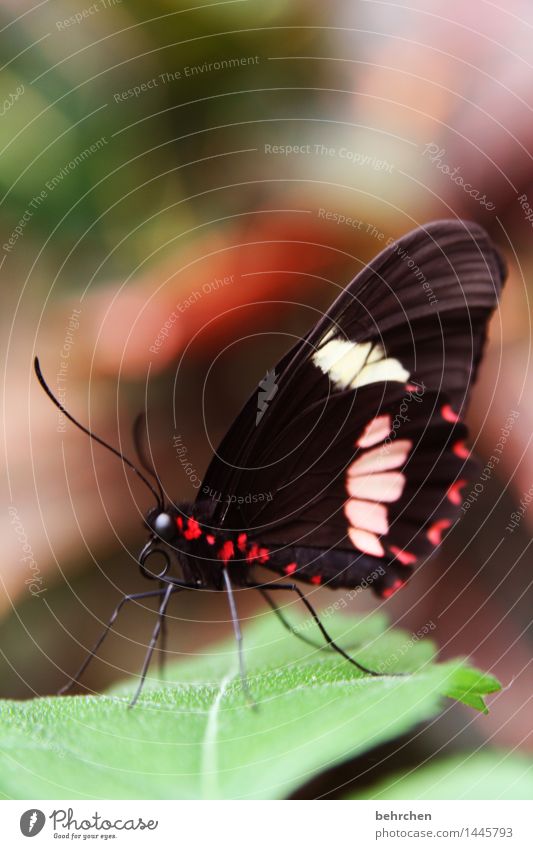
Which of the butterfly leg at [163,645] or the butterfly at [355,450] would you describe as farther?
the butterfly leg at [163,645]

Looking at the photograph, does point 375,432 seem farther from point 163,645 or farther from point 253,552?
point 163,645

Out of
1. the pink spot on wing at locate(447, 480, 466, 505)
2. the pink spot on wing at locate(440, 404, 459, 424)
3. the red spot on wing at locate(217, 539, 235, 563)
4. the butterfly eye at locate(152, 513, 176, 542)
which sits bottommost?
the red spot on wing at locate(217, 539, 235, 563)

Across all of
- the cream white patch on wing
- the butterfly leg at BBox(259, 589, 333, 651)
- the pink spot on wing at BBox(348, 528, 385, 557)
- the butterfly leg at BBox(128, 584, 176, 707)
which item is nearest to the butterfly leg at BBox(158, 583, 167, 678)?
the butterfly leg at BBox(128, 584, 176, 707)

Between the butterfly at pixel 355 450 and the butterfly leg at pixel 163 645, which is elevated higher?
the butterfly at pixel 355 450

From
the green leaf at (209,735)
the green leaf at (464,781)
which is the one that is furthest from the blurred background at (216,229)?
the green leaf at (209,735)

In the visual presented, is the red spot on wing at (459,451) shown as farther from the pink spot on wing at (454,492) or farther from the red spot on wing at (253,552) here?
the red spot on wing at (253,552)

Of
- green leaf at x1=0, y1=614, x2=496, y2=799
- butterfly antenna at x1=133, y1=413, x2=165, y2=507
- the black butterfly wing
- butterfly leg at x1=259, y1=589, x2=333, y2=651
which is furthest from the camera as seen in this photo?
butterfly antenna at x1=133, y1=413, x2=165, y2=507

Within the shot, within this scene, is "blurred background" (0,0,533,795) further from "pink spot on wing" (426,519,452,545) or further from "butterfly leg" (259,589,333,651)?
"pink spot on wing" (426,519,452,545)
